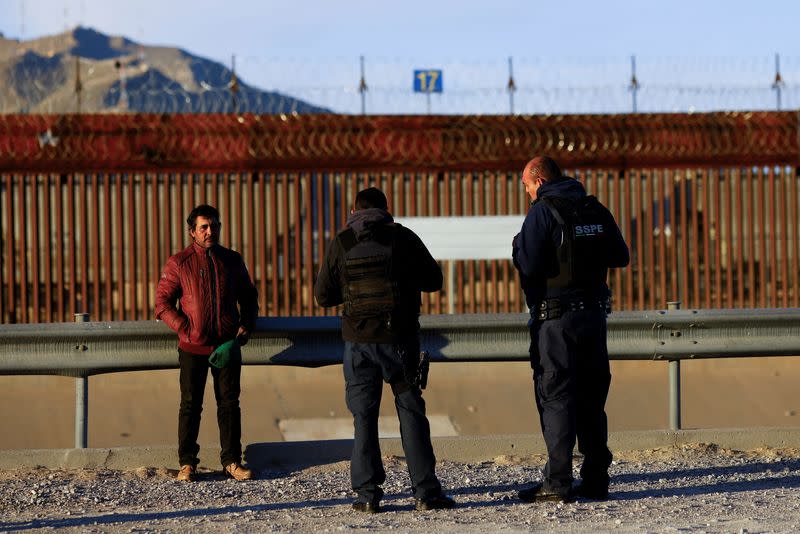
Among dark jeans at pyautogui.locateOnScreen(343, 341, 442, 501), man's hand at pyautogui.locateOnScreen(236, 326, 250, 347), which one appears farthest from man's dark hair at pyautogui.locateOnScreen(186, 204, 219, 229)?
dark jeans at pyautogui.locateOnScreen(343, 341, 442, 501)

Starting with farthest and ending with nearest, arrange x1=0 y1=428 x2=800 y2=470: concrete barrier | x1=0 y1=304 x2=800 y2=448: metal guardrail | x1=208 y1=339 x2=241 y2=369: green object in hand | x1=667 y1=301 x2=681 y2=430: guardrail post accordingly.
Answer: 1. x1=667 y1=301 x2=681 y2=430: guardrail post
2. x1=0 y1=304 x2=800 y2=448: metal guardrail
3. x1=0 y1=428 x2=800 y2=470: concrete barrier
4. x1=208 y1=339 x2=241 y2=369: green object in hand

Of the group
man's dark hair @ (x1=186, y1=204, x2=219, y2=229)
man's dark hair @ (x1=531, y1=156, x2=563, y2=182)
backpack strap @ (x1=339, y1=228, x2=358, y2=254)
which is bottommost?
backpack strap @ (x1=339, y1=228, x2=358, y2=254)

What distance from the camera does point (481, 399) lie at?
1155 cm

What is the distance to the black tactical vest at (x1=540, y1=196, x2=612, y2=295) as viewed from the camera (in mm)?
6188

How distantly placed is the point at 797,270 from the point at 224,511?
1029 cm

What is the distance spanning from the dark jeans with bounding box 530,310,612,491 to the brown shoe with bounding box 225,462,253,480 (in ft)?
5.43

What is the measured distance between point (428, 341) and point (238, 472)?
1.30 meters

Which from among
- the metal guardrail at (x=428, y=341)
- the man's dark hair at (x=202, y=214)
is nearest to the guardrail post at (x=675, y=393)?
the metal guardrail at (x=428, y=341)

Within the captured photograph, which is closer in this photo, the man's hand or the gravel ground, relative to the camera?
the gravel ground

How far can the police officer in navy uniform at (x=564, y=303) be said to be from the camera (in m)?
6.18

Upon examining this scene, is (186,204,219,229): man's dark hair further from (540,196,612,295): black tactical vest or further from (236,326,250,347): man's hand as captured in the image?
(540,196,612,295): black tactical vest

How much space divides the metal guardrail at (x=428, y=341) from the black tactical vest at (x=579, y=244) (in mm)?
1448

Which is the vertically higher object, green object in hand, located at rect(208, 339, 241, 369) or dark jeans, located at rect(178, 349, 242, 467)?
green object in hand, located at rect(208, 339, 241, 369)

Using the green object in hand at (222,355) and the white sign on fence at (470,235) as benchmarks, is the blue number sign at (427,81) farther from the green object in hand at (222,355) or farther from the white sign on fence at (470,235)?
the green object in hand at (222,355)
